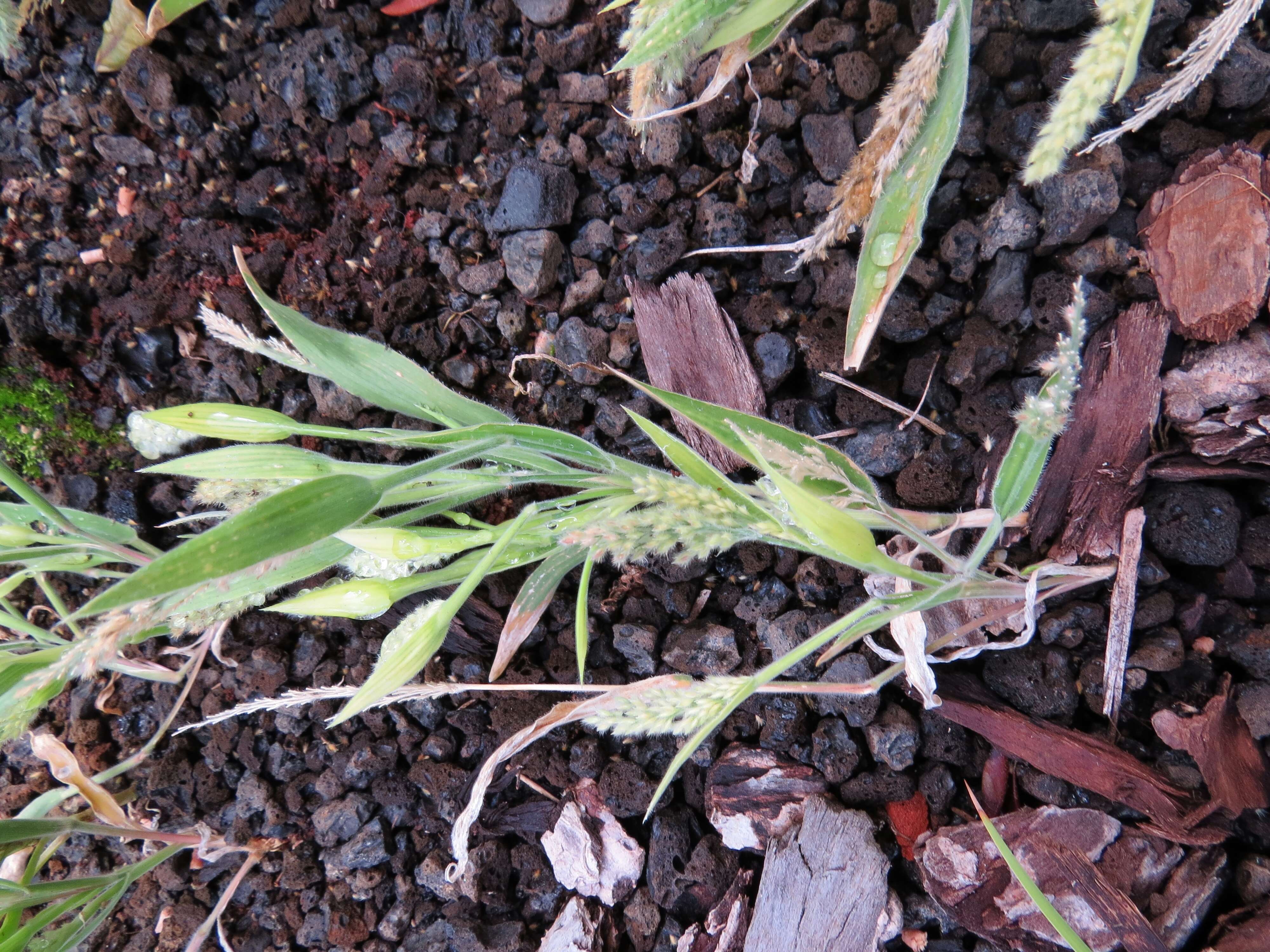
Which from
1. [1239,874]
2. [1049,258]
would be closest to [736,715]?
[1239,874]

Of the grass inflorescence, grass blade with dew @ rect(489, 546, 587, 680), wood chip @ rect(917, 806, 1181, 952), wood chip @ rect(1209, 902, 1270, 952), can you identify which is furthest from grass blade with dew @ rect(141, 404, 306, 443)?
wood chip @ rect(1209, 902, 1270, 952)

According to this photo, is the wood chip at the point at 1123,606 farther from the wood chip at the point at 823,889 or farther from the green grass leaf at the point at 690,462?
the green grass leaf at the point at 690,462

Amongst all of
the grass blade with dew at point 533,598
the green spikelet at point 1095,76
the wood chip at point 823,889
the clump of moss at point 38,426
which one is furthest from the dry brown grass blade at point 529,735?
the clump of moss at point 38,426

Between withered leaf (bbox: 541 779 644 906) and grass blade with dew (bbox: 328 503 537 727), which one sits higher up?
grass blade with dew (bbox: 328 503 537 727)

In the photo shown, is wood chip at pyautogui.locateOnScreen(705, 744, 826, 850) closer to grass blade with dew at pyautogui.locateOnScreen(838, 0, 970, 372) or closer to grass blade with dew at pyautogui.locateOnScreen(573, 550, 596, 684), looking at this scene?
grass blade with dew at pyautogui.locateOnScreen(573, 550, 596, 684)

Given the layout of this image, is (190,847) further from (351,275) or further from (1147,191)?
(1147,191)

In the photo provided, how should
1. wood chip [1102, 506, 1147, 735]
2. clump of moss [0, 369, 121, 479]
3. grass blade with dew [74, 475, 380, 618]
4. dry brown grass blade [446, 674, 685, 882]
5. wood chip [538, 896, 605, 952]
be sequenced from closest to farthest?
1. grass blade with dew [74, 475, 380, 618]
2. dry brown grass blade [446, 674, 685, 882]
3. wood chip [1102, 506, 1147, 735]
4. wood chip [538, 896, 605, 952]
5. clump of moss [0, 369, 121, 479]

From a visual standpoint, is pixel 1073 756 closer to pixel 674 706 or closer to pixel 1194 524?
pixel 1194 524
